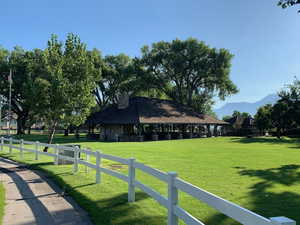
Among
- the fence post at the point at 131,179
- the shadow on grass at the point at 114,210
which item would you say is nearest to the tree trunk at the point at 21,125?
the shadow on grass at the point at 114,210

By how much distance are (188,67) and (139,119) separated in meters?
17.1

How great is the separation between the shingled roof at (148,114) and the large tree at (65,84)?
18912 millimetres

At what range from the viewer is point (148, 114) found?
128 feet

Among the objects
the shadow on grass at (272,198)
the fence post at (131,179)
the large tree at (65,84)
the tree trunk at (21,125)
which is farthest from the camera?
the tree trunk at (21,125)

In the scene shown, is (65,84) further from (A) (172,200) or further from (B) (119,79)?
(B) (119,79)

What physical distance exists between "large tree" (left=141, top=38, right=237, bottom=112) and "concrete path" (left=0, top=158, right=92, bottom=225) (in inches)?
1601

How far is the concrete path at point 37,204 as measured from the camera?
221 inches

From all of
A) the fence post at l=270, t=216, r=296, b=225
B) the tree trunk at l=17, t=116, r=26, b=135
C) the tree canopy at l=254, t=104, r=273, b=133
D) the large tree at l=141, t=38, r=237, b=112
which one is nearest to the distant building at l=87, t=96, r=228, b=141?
the large tree at l=141, t=38, r=237, b=112

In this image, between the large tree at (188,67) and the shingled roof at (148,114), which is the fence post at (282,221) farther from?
the large tree at (188,67)

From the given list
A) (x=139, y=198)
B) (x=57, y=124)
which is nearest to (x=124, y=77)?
(x=57, y=124)

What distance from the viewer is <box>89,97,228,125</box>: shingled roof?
123 feet

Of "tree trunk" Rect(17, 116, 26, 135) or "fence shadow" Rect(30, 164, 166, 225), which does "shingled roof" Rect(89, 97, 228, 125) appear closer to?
"tree trunk" Rect(17, 116, 26, 135)

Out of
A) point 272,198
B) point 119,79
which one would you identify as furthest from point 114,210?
point 119,79

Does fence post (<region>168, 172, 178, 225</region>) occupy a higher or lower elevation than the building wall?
lower
